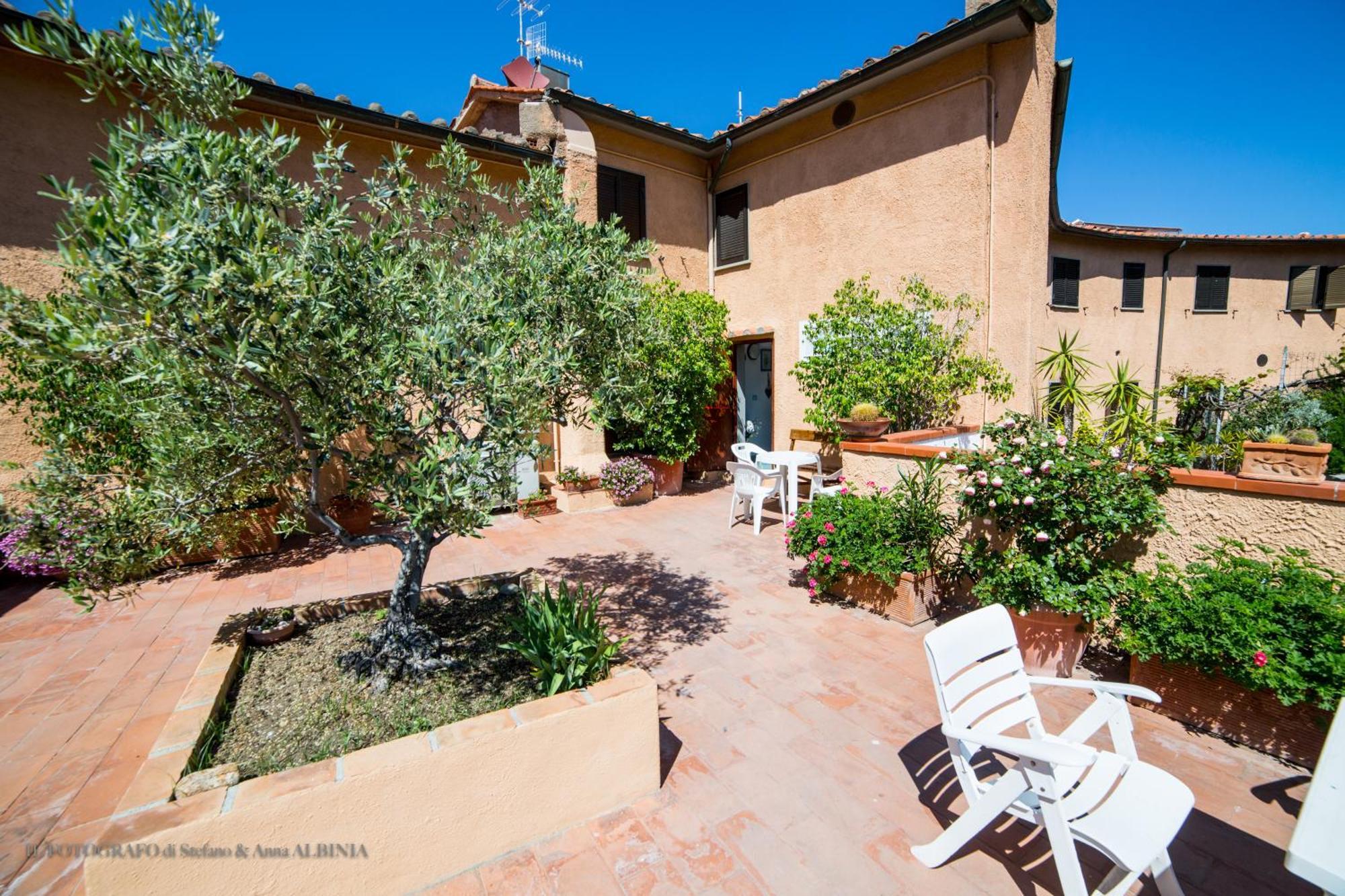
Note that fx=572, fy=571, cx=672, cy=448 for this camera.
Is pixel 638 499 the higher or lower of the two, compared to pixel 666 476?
lower

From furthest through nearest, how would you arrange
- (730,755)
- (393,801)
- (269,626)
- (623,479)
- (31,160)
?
(623,479) → (31,160) → (269,626) → (730,755) → (393,801)

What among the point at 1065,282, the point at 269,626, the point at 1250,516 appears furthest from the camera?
the point at 1065,282

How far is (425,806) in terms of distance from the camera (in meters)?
2.36

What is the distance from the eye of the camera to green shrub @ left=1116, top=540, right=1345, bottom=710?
112 inches

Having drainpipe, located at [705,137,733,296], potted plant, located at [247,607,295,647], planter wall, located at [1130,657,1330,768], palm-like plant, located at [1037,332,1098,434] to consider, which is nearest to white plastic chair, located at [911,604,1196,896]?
planter wall, located at [1130,657,1330,768]

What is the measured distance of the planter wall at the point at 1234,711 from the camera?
9.99 feet

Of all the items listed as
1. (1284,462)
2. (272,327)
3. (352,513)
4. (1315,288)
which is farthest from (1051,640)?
(1315,288)

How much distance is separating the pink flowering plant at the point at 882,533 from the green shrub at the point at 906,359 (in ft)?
8.21

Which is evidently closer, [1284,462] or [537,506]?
[1284,462]

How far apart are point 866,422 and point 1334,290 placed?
15842 millimetres

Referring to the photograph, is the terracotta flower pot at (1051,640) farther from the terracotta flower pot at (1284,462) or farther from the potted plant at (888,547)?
the terracotta flower pot at (1284,462)

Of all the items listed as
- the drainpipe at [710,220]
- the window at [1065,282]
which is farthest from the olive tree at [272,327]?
the window at [1065,282]

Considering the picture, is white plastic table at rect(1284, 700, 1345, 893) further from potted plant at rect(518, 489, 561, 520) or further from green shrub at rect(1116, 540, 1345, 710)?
potted plant at rect(518, 489, 561, 520)

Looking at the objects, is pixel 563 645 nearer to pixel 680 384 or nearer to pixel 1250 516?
pixel 1250 516
